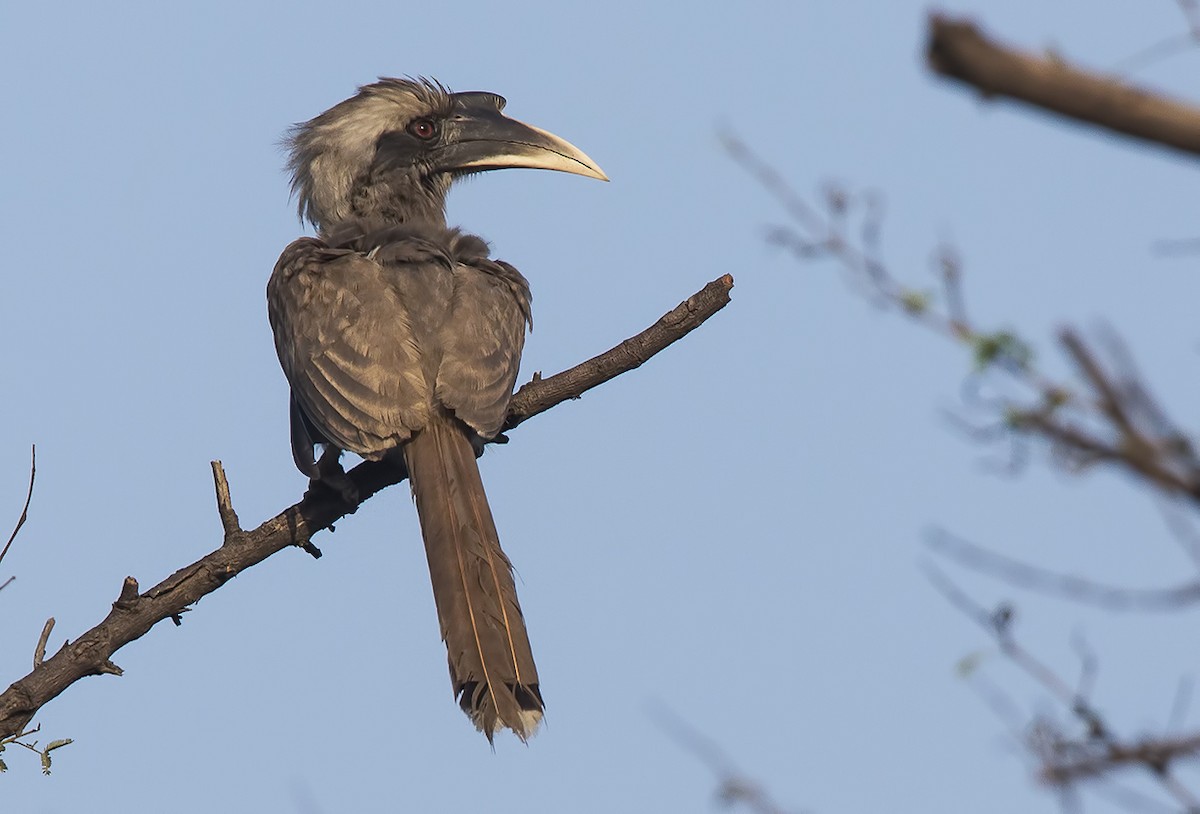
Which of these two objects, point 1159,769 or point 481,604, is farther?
point 481,604

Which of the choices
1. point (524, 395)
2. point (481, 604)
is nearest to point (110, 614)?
point (481, 604)

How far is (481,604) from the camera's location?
17.0ft

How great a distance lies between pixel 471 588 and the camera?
17.1 feet

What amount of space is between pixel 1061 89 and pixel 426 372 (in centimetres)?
444

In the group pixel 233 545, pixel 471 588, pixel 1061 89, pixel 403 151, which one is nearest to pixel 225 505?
pixel 233 545

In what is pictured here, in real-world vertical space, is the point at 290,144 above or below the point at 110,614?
above

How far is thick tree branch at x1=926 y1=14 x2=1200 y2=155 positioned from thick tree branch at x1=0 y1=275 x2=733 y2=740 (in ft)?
12.2

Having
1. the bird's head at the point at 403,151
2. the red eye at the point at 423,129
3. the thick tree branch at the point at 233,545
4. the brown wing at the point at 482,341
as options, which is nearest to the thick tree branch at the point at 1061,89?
the thick tree branch at the point at 233,545

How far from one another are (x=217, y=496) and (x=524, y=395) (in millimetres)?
1189

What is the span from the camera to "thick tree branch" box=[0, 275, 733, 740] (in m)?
4.66

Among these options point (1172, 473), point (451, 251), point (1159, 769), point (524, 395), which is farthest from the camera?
point (451, 251)

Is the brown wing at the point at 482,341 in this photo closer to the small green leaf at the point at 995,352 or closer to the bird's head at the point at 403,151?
the bird's head at the point at 403,151

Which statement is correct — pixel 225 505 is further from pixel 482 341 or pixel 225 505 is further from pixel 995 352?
pixel 995 352

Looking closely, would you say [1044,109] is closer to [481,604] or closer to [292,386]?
[481,604]
